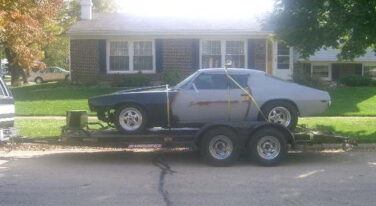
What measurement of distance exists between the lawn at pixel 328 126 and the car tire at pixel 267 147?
3923 millimetres

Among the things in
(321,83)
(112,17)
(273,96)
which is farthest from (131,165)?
(112,17)

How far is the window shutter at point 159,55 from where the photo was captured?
2703cm

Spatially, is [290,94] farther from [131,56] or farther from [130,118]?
[131,56]

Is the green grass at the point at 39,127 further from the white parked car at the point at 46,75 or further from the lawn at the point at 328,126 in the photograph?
the white parked car at the point at 46,75

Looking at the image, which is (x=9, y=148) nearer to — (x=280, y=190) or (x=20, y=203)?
(x=20, y=203)

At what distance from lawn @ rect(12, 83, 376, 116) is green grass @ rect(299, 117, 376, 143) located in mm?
1117

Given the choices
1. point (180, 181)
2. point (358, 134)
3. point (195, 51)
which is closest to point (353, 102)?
point (358, 134)

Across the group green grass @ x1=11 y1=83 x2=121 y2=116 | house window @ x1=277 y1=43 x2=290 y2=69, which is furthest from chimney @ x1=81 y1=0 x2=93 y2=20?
house window @ x1=277 y1=43 x2=290 y2=69

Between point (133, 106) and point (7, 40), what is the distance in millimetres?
20730

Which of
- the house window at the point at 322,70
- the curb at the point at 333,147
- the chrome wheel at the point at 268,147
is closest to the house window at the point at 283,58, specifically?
the house window at the point at 322,70

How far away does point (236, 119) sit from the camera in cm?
1091

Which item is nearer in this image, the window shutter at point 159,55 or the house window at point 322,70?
the window shutter at point 159,55

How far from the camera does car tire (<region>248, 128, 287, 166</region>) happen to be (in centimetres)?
1023

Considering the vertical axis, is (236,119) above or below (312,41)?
below
